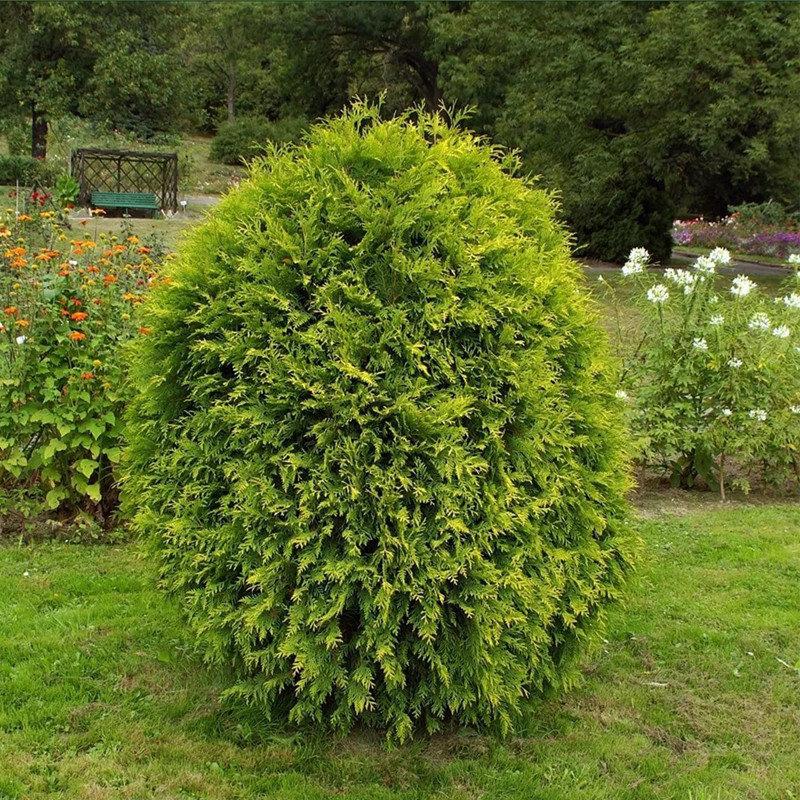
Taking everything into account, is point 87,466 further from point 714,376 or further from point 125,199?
point 125,199

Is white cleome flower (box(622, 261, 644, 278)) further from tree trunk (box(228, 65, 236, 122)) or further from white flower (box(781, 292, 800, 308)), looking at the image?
tree trunk (box(228, 65, 236, 122))

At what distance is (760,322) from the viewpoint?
596cm

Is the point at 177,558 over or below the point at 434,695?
over

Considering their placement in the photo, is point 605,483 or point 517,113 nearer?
point 605,483

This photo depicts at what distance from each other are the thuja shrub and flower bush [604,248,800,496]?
3.17 meters

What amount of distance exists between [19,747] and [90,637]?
84 cm

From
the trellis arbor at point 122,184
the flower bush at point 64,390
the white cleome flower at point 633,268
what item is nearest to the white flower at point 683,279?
the white cleome flower at point 633,268

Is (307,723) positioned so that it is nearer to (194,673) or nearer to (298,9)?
(194,673)

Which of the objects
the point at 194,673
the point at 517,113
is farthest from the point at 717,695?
the point at 517,113

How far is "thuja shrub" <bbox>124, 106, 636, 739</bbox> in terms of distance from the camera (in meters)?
2.79

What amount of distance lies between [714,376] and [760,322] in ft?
1.61

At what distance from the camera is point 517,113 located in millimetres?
20812

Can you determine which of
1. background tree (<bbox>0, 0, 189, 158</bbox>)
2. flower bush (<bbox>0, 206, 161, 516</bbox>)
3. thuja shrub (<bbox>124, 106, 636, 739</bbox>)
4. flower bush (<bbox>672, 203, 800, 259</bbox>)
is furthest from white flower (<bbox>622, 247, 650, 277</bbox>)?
flower bush (<bbox>672, 203, 800, 259</bbox>)

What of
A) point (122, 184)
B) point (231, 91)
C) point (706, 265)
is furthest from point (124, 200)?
point (231, 91)
